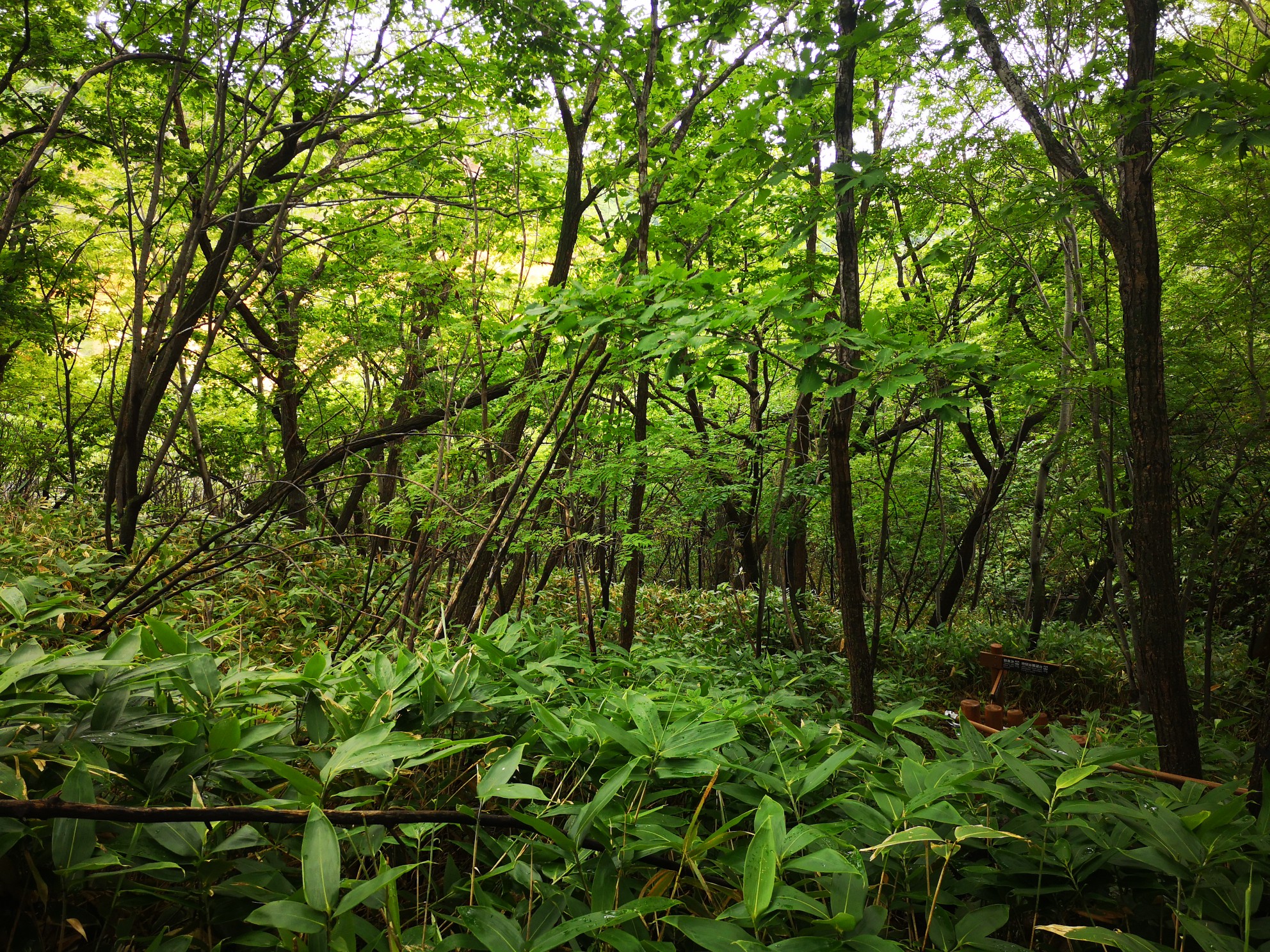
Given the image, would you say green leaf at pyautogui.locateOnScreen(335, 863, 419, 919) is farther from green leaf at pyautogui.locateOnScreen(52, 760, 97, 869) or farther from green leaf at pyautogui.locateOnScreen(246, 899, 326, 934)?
green leaf at pyautogui.locateOnScreen(52, 760, 97, 869)

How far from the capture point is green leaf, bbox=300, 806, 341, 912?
0.84 meters

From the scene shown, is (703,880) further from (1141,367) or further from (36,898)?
(1141,367)

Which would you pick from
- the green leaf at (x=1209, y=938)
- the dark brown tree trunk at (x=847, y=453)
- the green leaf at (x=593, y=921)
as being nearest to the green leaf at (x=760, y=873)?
the green leaf at (x=593, y=921)

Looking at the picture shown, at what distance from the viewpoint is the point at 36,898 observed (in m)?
0.83

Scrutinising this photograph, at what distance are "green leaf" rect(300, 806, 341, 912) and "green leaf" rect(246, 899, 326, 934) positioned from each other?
1 cm

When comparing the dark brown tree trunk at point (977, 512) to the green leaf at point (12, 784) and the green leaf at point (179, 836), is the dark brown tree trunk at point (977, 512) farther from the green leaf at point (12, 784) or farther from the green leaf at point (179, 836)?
the green leaf at point (12, 784)

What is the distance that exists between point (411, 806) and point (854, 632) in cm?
228

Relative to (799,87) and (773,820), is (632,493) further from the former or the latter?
(773,820)

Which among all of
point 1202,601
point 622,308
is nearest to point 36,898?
point 622,308

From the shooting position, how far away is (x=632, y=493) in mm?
4379

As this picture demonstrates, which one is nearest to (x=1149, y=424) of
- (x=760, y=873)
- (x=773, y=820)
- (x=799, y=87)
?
(x=799, y=87)

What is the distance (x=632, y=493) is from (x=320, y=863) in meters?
3.57

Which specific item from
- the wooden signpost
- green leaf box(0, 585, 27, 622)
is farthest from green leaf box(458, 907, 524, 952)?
the wooden signpost

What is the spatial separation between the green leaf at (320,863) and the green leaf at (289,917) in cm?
1
